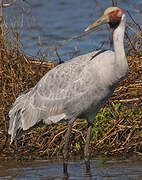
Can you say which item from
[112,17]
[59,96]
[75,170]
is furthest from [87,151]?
[112,17]

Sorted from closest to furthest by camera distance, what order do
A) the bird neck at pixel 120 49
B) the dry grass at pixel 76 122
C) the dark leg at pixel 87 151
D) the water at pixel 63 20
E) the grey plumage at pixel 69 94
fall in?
the bird neck at pixel 120 49 → the grey plumage at pixel 69 94 → the dark leg at pixel 87 151 → the dry grass at pixel 76 122 → the water at pixel 63 20

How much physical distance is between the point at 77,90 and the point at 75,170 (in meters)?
0.88

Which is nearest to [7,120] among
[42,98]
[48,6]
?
[42,98]

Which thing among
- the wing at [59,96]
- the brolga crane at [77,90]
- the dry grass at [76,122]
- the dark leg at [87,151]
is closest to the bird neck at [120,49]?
the brolga crane at [77,90]

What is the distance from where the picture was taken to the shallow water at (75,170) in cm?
641

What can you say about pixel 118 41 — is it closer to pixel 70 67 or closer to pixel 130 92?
pixel 70 67

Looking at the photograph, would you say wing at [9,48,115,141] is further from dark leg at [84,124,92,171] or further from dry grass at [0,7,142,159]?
dry grass at [0,7,142,159]

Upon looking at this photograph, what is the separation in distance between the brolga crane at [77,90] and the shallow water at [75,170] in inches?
5.2

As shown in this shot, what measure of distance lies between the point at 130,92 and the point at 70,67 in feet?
4.66

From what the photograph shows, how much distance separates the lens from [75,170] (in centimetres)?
679

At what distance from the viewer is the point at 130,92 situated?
7953mm

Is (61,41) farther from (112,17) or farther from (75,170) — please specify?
(112,17)

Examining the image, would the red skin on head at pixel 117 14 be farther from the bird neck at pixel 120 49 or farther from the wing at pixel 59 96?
the wing at pixel 59 96

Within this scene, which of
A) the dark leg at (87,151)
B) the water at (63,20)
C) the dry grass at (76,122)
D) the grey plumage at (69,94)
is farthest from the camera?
the water at (63,20)
